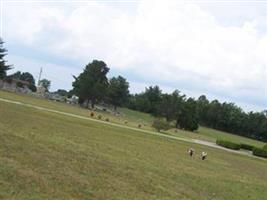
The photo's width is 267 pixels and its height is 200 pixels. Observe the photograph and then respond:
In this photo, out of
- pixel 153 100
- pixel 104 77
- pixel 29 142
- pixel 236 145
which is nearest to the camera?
pixel 29 142

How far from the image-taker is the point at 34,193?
1084 cm

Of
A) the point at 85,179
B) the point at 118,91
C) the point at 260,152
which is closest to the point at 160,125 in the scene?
the point at 260,152

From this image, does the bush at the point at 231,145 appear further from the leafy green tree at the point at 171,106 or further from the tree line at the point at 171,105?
the leafy green tree at the point at 171,106

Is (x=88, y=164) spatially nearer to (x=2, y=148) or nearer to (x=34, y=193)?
(x=2, y=148)

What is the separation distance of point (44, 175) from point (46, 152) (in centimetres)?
326

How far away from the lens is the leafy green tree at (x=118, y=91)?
125 metres

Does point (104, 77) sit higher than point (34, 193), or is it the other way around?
point (104, 77)

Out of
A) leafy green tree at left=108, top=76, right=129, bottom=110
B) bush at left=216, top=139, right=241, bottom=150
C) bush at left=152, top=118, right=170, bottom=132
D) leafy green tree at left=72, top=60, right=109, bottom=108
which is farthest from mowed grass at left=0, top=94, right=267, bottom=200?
leafy green tree at left=108, top=76, right=129, bottom=110

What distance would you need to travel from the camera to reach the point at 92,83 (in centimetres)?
10906

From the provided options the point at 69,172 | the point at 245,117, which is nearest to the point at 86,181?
the point at 69,172

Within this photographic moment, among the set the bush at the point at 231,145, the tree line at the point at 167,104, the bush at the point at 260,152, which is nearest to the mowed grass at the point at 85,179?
the bush at the point at 260,152

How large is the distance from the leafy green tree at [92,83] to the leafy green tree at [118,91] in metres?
10.6

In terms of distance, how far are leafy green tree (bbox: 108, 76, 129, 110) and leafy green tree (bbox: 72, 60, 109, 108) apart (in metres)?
10.6

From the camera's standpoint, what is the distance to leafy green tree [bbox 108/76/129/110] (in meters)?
125
